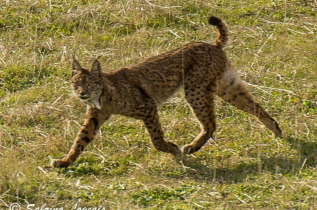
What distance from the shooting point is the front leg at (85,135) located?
A: 7.50m

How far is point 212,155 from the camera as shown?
25.4ft

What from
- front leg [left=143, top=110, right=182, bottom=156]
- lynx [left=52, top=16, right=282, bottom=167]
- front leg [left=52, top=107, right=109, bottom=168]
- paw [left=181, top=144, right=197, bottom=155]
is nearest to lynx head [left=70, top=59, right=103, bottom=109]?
lynx [left=52, top=16, right=282, bottom=167]

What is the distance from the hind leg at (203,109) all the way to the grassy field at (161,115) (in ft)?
0.50

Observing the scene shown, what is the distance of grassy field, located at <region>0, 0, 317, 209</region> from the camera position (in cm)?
688

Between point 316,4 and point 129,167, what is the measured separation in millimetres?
4797

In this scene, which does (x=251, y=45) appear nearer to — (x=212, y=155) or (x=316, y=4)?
(x=316, y=4)

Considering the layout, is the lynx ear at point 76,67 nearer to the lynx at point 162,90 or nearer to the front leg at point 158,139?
the lynx at point 162,90

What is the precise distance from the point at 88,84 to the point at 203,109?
1.28 m

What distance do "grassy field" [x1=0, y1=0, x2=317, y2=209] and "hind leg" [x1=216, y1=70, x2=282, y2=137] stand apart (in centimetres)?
18

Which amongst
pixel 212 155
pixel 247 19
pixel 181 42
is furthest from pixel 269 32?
pixel 212 155

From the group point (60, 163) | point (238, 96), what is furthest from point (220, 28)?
point (60, 163)

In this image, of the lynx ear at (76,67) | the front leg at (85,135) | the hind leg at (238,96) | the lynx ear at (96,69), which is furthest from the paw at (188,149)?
the lynx ear at (76,67)

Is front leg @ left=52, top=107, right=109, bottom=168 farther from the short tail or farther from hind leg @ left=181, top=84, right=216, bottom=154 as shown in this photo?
the short tail

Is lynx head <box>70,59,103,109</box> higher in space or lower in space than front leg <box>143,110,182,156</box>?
higher
